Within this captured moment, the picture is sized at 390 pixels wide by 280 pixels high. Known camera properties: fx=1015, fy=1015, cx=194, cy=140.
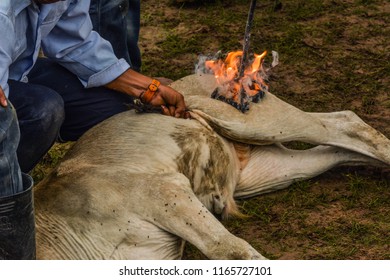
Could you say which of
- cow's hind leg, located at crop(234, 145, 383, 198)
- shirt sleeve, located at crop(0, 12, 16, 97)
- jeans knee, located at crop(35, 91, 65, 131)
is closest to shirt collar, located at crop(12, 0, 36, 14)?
shirt sleeve, located at crop(0, 12, 16, 97)

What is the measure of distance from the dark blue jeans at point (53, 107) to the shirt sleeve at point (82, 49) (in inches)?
4.8

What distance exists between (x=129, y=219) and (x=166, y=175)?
1.26ft

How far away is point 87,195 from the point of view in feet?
18.7

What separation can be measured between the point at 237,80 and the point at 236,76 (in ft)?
0.09

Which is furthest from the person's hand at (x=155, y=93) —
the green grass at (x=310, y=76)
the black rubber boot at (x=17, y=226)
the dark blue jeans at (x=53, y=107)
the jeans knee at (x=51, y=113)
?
the black rubber boot at (x=17, y=226)

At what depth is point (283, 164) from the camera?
6.73 meters

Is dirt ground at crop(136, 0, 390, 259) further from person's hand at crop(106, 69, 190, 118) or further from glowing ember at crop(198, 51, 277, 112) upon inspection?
person's hand at crop(106, 69, 190, 118)

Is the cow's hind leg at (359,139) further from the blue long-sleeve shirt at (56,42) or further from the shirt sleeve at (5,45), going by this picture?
the shirt sleeve at (5,45)

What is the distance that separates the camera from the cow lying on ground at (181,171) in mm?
5625

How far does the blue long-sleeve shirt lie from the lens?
5543 millimetres

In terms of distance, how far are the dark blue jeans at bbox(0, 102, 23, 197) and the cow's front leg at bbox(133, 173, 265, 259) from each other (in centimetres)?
94

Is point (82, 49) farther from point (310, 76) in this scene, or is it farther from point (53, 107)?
point (310, 76)

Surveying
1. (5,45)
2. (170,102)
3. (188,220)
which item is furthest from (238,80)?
(5,45)

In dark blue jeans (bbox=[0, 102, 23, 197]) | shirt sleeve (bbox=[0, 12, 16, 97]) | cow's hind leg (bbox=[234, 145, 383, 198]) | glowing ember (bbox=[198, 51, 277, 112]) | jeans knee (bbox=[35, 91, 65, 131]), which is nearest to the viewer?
dark blue jeans (bbox=[0, 102, 23, 197])
